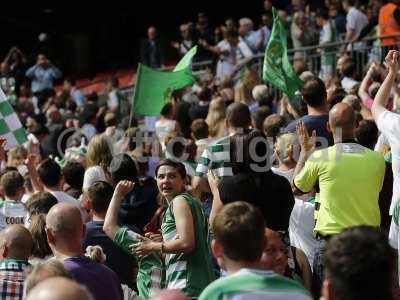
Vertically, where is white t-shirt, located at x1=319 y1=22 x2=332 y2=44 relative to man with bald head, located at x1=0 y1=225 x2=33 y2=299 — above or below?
above

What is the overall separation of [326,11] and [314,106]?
490 inches

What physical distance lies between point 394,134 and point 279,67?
4.30 meters

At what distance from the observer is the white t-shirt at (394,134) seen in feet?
23.0

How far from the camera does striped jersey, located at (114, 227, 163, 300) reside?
21.9ft

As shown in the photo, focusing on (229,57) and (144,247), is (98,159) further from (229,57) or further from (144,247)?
(229,57)

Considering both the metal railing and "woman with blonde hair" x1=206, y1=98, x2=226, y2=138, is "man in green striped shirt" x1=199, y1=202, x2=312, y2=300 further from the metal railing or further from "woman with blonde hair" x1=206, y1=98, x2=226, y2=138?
the metal railing

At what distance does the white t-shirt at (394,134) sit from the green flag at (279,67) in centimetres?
366

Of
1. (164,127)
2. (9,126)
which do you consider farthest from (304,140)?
(164,127)

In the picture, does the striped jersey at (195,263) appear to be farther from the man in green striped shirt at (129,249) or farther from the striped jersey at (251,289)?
the striped jersey at (251,289)

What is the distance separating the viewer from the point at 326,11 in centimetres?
2044

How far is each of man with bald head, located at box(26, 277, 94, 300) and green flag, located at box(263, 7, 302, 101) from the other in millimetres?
6839

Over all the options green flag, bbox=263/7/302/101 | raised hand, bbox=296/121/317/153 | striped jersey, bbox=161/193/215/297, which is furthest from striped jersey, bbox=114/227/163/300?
green flag, bbox=263/7/302/101

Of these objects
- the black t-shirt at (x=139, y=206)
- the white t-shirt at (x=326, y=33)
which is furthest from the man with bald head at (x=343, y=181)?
the white t-shirt at (x=326, y=33)

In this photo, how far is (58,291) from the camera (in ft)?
13.3
